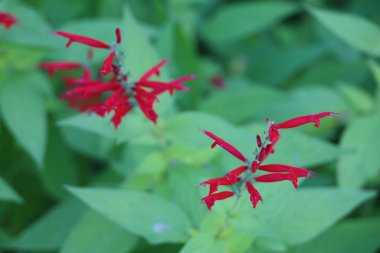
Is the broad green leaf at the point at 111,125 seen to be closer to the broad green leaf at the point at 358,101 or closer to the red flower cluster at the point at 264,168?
the red flower cluster at the point at 264,168

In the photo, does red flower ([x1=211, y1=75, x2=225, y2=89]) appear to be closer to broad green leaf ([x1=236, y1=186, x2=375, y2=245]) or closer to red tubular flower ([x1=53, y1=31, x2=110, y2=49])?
broad green leaf ([x1=236, y1=186, x2=375, y2=245])

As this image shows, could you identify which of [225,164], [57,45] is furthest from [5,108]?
[225,164]

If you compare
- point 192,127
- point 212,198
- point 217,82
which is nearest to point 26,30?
point 192,127

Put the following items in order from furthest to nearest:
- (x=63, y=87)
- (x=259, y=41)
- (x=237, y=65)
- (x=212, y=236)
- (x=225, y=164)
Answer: (x=259, y=41)
(x=237, y=65)
(x=63, y=87)
(x=225, y=164)
(x=212, y=236)

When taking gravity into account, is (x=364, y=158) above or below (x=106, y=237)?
above

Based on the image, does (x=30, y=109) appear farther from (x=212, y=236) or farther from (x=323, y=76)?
(x=323, y=76)

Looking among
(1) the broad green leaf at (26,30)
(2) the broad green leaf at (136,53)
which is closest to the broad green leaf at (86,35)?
(1) the broad green leaf at (26,30)
